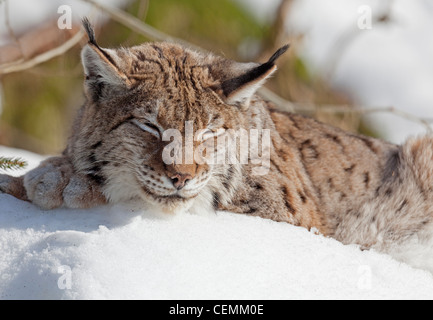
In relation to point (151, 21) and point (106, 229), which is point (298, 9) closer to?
point (151, 21)

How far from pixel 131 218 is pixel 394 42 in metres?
10.9

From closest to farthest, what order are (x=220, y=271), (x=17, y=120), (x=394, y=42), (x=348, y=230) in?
(x=220, y=271)
(x=348, y=230)
(x=17, y=120)
(x=394, y=42)

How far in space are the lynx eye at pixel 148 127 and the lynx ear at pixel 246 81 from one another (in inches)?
21.6

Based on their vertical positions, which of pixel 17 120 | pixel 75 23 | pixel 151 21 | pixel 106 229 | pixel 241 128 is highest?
pixel 151 21

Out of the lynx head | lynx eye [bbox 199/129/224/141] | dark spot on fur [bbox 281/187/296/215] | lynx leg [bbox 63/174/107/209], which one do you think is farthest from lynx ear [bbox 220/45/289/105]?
lynx leg [bbox 63/174/107/209]

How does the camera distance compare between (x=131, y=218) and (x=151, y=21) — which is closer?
(x=131, y=218)

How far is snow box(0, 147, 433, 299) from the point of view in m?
2.98

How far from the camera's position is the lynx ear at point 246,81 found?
12.2 feet

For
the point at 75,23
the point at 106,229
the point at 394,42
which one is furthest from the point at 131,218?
the point at 394,42

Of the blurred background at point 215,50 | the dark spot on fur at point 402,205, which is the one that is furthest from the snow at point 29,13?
the dark spot on fur at point 402,205

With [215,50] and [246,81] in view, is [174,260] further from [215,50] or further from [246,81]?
[215,50]

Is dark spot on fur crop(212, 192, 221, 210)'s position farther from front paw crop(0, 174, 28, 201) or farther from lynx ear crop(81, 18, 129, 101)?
front paw crop(0, 174, 28, 201)

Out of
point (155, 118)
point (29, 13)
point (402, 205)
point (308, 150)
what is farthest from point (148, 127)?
point (29, 13)

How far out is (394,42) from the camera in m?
13.1
